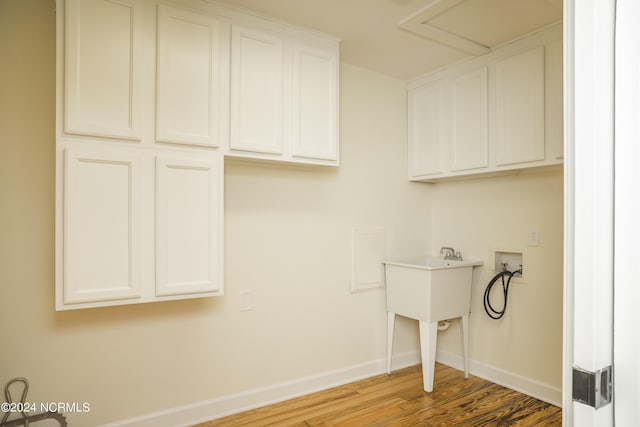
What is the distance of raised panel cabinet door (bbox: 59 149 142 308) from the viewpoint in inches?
71.4

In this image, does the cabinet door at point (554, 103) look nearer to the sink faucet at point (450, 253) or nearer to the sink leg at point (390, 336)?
the sink faucet at point (450, 253)

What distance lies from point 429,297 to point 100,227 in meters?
2.16

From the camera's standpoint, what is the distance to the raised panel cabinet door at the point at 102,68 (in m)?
1.82

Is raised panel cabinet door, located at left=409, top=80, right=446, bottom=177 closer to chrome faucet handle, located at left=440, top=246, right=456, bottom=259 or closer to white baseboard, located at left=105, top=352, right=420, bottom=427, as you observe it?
chrome faucet handle, located at left=440, top=246, right=456, bottom=259

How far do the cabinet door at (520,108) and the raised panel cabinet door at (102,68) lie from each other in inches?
93.6

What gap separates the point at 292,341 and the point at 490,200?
193 cm

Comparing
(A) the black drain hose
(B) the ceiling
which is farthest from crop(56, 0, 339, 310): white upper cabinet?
(A) the black drain hose

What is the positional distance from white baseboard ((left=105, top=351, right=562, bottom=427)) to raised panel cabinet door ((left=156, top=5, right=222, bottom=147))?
1636mm

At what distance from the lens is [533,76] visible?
2.56 meters

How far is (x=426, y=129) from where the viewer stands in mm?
3314

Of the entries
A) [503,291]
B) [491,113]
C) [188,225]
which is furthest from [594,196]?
[503,291]

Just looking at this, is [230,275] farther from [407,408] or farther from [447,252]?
[447,252]

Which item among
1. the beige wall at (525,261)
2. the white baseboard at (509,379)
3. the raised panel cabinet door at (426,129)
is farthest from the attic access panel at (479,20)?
the white baseboard at (509,379)

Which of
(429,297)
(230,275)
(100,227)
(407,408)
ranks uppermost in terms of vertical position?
(100,227)
